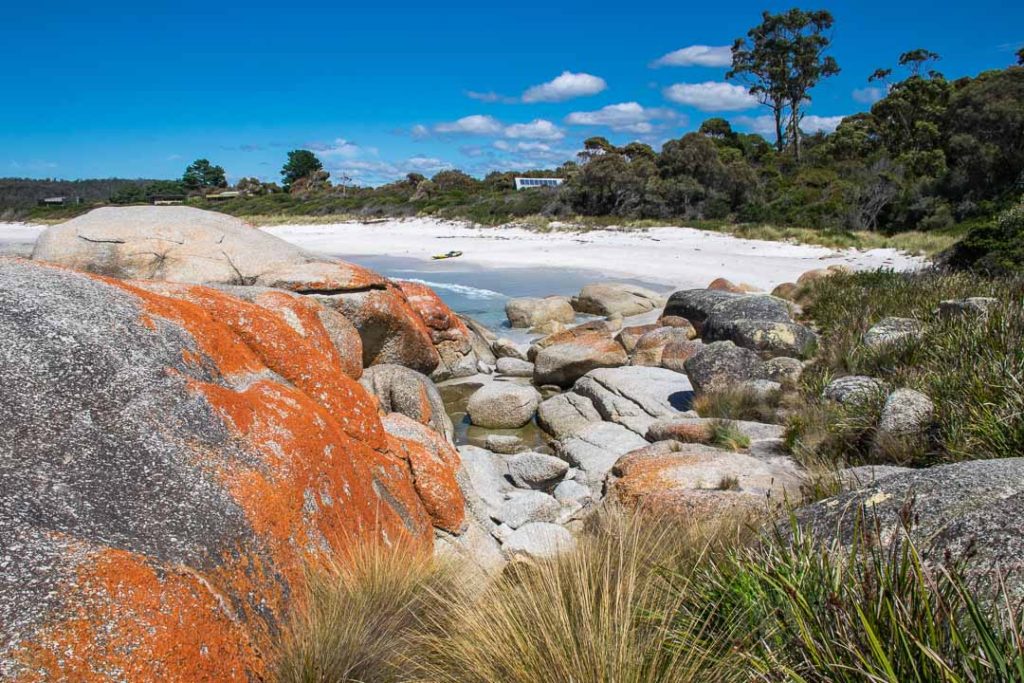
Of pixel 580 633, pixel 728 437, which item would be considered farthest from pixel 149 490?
pixel 728 437

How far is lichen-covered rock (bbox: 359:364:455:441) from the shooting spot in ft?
27.0

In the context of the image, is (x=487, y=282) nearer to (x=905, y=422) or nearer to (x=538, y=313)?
(x=538, y=313)

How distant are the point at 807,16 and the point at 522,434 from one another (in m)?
51.2

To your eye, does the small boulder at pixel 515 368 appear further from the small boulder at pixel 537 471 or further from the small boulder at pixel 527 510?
the small boulder at pixel 527 510

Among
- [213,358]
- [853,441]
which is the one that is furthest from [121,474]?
[853,441]

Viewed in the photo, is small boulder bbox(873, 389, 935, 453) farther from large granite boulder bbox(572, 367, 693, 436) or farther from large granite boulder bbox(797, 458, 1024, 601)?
large granite boulder bbox(572, 367, 693, 436)

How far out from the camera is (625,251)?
28.7 meters

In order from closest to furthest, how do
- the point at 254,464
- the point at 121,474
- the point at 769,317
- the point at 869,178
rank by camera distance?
1. the point at 121,474
2. the point at 254,464
3. the point at 769,317
4. the point at 869,178

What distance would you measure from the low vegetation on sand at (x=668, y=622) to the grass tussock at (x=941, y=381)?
7.79 ft

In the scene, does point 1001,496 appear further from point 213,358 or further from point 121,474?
point 213,358

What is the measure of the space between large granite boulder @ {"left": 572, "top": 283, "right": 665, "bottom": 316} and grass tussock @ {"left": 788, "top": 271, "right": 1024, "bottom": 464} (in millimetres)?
8290

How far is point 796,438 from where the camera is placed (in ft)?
21.8

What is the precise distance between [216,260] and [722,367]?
6929 mm

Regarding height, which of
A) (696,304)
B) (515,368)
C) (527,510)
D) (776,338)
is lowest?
(527,510)
